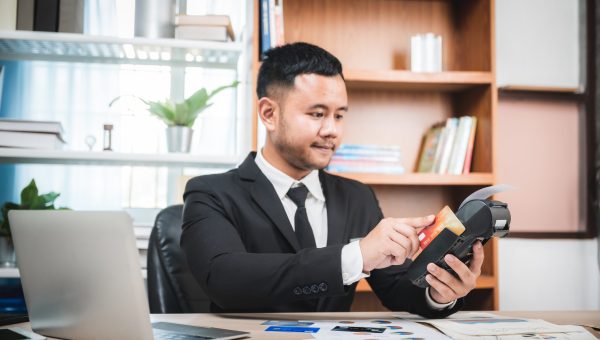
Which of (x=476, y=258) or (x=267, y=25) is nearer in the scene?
(x=476, y=258)

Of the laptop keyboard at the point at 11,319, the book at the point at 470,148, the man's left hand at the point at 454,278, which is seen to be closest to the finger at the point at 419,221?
the man's left hand at the point at 454,278

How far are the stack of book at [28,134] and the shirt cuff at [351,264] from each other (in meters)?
1.48

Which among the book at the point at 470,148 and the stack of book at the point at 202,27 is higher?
the stack of book at the point at 202,27

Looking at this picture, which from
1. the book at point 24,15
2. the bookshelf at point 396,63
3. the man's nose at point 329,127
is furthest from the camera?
the bookshelf at point 396,63

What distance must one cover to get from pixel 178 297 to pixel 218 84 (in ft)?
4.68

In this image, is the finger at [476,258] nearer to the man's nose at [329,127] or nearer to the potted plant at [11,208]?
the man's nose at [329,127]

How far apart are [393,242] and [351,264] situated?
0.11 m

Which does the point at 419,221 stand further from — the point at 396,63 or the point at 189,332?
the point at 396,63

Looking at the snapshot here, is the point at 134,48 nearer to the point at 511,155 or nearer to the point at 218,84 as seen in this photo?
the point at 218,84

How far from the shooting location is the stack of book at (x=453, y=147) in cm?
253

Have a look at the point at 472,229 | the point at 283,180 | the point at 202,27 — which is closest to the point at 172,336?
the point at 472,229

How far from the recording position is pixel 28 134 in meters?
2.18

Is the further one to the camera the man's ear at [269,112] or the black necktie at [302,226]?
the man's ear at [269,112]

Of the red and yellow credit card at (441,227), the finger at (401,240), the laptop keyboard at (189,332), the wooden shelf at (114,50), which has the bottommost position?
the laptop keyboard at (189,332)
